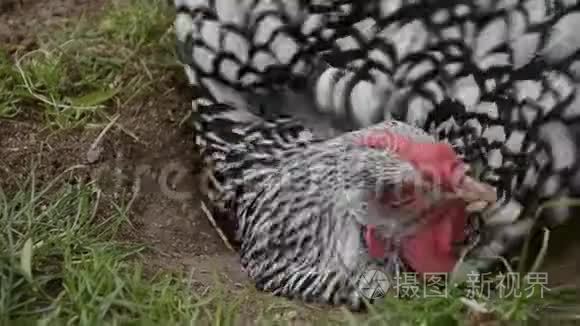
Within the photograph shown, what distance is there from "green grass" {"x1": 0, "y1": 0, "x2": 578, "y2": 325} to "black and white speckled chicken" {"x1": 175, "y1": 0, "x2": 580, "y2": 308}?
18cm

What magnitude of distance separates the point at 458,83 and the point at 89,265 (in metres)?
0.67

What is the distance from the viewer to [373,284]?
1677 millimetres

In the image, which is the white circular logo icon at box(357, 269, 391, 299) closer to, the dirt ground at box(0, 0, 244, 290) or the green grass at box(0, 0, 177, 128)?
the dirt ground at box(0, 0, 244, 290)

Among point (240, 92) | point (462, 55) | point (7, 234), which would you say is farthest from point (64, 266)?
point (462, 55)

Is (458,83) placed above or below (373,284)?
above

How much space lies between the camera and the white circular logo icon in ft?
5.47

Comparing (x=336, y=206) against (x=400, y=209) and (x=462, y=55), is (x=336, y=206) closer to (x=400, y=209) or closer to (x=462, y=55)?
(x=400, y=209)

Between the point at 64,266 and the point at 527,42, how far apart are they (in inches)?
32.7

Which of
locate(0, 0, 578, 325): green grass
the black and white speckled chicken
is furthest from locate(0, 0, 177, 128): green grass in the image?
the black and white speckled chicken

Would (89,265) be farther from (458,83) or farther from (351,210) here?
(458,83)

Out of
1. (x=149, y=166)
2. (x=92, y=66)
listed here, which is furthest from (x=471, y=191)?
(x=92, y=66)

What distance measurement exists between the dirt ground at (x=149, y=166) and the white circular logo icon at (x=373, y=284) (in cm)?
24

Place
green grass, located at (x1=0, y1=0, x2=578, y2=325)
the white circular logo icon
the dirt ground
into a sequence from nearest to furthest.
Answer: green grass, located at (x1=0, y1=0, x2=578, y2=325), the white circular logo icon, the dirt ground

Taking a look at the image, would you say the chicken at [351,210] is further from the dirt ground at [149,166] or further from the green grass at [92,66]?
the green grass at [92,66]
